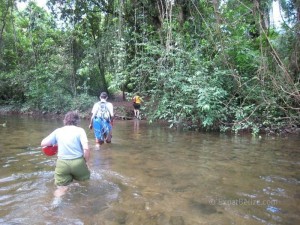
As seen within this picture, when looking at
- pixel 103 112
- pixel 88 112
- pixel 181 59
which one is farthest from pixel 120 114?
pixel 103 112

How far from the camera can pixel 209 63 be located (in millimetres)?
13039

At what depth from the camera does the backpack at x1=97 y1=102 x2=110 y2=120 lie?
9172 millimetres

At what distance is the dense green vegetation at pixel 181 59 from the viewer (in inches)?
423

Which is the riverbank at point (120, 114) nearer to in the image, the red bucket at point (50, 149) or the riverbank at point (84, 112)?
the riverbank at point (84, 112)

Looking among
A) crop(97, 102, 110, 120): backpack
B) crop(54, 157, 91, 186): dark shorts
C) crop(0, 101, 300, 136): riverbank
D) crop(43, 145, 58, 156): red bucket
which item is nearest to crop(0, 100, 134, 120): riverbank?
crop(0, 101, 300, 136): riverbank

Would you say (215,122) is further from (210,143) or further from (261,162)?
(261,162)

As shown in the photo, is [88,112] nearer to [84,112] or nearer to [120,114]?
[84,112]

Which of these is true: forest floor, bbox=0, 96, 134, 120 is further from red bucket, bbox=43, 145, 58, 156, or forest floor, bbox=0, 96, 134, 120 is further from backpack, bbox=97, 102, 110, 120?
red bucket, bbox=43, 145, 58, 156

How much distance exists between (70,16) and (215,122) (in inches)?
541

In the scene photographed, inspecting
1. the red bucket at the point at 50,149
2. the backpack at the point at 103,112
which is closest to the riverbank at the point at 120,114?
the backpack at the point at 103,112

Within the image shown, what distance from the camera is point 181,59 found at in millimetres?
13352

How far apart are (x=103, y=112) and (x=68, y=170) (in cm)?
416

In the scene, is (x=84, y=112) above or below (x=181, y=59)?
below

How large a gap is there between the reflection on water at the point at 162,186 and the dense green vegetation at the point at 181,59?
5.84ft
